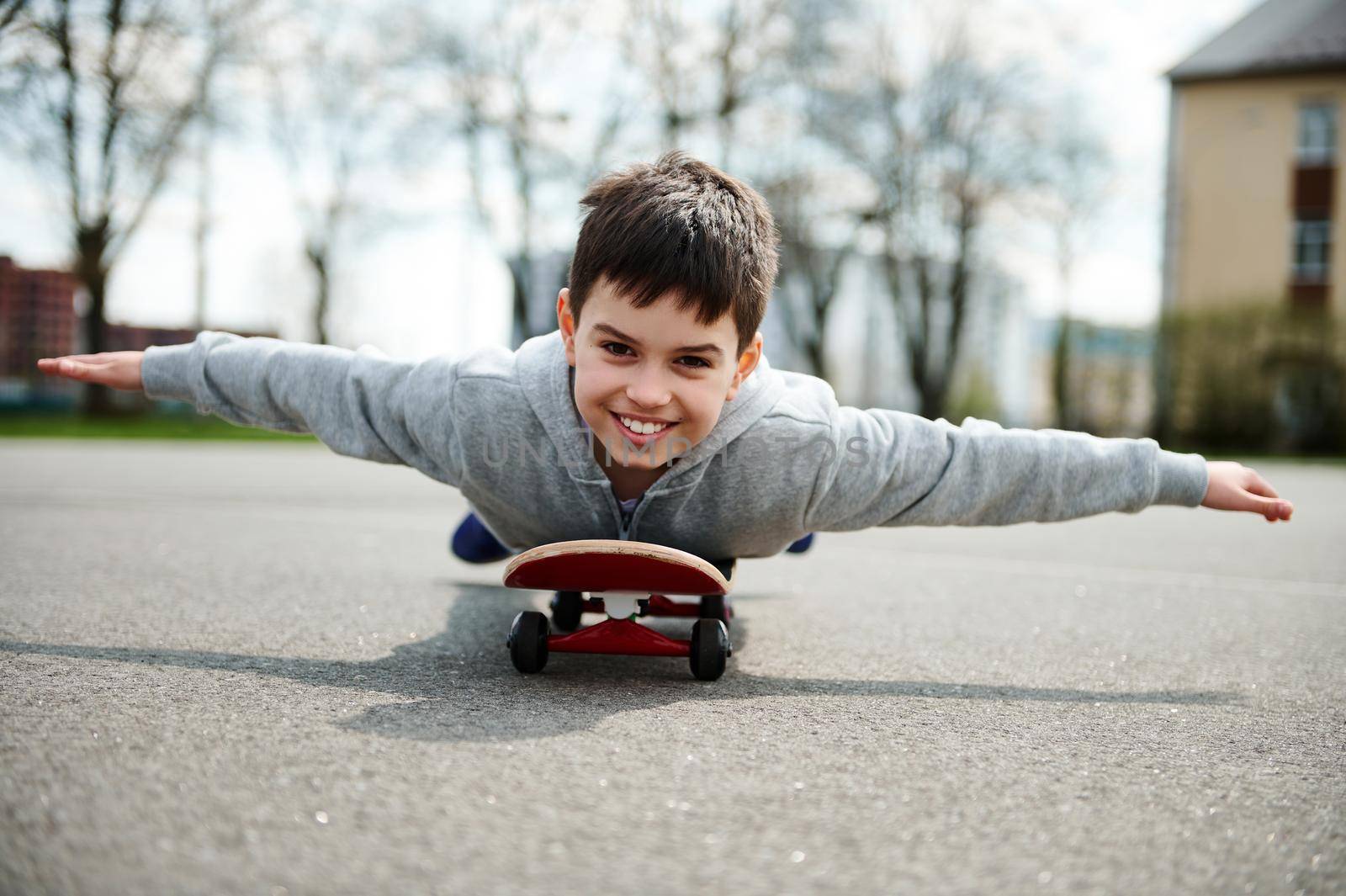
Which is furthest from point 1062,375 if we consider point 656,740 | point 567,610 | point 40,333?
→ point 40,333

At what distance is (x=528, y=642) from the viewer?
2430 mm

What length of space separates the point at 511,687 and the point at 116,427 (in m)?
21.4

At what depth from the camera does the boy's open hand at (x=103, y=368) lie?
2.86 metres

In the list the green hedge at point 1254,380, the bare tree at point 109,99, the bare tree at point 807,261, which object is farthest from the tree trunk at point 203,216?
the green hedge at point 1254,380

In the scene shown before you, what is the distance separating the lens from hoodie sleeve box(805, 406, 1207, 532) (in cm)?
276

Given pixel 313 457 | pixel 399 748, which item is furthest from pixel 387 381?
pixel 313 457

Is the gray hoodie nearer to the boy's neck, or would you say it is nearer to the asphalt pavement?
the boy's neck

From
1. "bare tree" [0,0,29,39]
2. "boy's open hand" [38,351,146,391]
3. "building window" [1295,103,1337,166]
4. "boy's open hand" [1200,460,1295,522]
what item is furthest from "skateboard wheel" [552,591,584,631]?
"building window" [1295,103,1337,166]

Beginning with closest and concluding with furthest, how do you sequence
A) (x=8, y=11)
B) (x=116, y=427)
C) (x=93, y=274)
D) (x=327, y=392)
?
(x=327, y=392)
(x=8, y=11)
(x=116, y=427)
(x=93, y=274)

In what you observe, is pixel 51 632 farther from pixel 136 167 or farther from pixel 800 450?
pixel 136 167

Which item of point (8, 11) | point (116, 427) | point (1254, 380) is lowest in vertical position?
point (116, 427)

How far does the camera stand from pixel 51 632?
268cm

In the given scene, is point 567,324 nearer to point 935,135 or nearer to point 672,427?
point 672,427

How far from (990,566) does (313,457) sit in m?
10.8
